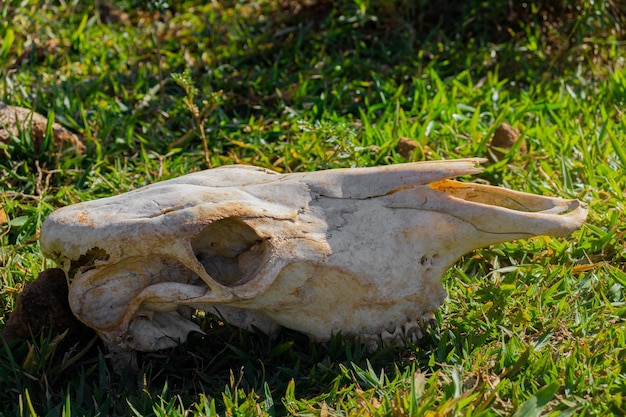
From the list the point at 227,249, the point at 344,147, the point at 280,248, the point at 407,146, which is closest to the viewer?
the point at 280,248

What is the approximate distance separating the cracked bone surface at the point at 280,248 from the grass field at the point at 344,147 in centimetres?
15

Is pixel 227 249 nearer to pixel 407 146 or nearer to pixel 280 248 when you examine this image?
pixel 280 248

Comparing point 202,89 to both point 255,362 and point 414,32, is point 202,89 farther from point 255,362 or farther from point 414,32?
point 255,362

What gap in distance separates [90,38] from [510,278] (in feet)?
10.9

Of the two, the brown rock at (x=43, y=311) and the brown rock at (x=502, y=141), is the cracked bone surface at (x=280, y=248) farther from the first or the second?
the brown rock at (x=502, y=141)


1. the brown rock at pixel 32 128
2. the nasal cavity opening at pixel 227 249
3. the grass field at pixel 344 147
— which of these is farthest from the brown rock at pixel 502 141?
the brown rock at pixel 32 128

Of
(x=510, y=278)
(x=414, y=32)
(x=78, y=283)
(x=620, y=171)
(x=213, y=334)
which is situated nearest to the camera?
(x=78, y=283)

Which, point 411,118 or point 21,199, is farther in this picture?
point 411,118

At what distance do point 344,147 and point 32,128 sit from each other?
1.55m

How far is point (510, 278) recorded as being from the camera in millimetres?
3559

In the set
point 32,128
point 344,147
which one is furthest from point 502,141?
point 32,128

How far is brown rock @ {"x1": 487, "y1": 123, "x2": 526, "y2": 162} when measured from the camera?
444cm

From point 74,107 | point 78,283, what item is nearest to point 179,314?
point 78,283

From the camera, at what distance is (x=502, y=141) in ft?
14.7
